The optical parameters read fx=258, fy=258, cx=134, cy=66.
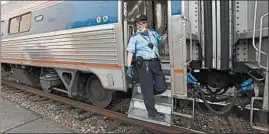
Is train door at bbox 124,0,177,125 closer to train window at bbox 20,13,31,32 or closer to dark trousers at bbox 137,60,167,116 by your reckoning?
dark trousers at bbox 137,60,167,116

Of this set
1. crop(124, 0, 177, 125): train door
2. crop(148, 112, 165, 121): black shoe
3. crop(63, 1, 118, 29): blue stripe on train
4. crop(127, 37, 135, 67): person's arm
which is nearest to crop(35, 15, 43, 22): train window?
crop(63, 1, 118, 29): blue stripe on train

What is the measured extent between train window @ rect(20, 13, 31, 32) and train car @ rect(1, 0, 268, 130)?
0.19 ft

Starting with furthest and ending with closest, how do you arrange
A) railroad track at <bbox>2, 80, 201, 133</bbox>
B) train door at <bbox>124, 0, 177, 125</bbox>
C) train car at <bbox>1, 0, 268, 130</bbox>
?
train door at <bbox>124, 0, 177, 125</bbox>
railroad track at <bbox>2, 80, 201, 133</bbox>
train car at <bbox>1, 0, 268, 130</bbox>

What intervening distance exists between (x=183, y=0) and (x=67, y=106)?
12.2ft

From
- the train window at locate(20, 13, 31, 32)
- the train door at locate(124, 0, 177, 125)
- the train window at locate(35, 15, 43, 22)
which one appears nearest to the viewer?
the train door at locate(124, 0, 177, 125)

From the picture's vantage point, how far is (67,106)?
19.6ft

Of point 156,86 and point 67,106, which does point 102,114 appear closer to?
point 67,106

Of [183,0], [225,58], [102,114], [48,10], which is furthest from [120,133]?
[48,10]

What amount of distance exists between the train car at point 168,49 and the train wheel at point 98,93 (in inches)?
0.8

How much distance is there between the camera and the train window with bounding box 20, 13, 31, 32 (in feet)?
23.4

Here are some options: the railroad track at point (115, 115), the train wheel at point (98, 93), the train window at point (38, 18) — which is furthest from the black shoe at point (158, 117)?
the train window at point (38, 18)

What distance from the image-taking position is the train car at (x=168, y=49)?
11.3ft

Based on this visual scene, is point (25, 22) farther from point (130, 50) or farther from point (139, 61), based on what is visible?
point (139, 61)

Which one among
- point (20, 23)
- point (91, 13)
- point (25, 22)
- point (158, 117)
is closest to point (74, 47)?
point (91, 13)
